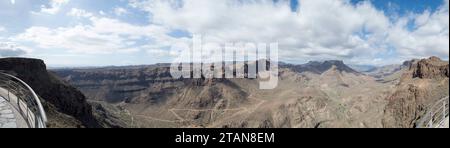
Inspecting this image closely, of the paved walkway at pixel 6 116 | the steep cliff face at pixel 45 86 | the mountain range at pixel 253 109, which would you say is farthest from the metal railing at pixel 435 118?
the steep cliff face at pixel 45 86

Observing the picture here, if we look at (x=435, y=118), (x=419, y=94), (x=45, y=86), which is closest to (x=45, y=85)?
(x=45, y=86)

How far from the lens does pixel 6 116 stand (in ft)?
41.0

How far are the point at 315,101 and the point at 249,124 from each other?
131ft

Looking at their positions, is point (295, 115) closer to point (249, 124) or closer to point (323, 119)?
point (323, 119)

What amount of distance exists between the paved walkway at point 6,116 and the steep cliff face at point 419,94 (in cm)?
7694

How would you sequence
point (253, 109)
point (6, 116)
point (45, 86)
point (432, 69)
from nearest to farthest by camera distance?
point (6, 116)
point (45, 86)
point (432, 69)
point (253, 109)

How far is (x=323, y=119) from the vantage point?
5477 inches

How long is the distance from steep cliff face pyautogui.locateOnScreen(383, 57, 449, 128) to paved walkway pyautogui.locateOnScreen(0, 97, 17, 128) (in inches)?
3029

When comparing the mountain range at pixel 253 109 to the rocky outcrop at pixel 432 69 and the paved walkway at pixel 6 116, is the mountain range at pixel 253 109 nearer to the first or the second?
the rocky outcrop at pixel 432 69

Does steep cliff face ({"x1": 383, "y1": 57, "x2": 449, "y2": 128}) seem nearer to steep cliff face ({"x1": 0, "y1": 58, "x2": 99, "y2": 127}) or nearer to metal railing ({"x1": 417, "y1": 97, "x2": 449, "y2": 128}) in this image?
metal railing ({"x1": 417, "y1": 97, "x2": 449, "y2": 128})

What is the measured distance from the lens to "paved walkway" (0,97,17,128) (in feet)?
37.6

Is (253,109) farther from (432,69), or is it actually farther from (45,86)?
(45,86)

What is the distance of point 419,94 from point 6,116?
300ft
